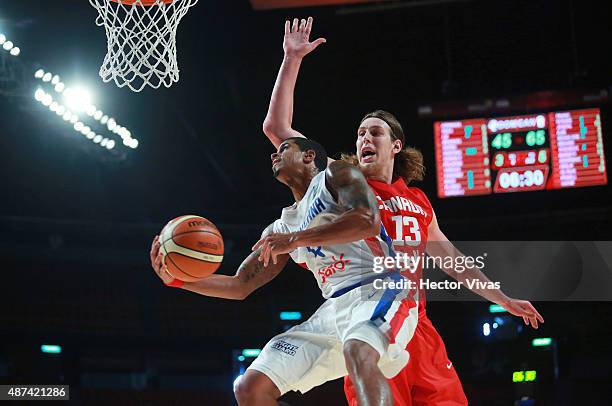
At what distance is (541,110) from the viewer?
8672 millimetres

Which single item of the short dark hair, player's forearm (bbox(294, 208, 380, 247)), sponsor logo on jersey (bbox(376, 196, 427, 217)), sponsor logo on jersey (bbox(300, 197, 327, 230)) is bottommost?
player's forearm (bbox(294, 208, 380, 247))

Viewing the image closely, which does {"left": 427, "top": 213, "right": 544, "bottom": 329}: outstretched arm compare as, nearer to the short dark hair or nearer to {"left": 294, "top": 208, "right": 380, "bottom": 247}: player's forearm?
the short dark hair

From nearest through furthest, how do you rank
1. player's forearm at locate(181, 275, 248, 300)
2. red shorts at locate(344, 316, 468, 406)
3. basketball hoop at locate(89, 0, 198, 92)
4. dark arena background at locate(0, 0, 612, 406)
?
red shorts at locate(344, 316, 468, 406) → player's forearm at locate(181, 275, 248, 300) → basketball hoop at locate(89, 0, 198, 92) → dark arena background at locate(0, 0, 612, 406)

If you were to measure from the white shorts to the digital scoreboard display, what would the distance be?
5.05 m

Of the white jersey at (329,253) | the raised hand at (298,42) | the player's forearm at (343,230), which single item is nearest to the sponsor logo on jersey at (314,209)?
the white jersey at (329,253)

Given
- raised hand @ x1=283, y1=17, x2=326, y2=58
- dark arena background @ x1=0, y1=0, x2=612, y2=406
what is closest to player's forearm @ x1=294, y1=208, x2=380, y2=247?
raised hand @ x1=283, y1=17, x2=326, y2=58

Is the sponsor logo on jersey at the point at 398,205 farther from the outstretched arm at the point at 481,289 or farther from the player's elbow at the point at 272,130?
the player's elbow at the point at 272,130

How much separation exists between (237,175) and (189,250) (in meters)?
9.59

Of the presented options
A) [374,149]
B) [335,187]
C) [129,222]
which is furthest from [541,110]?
[129,222]

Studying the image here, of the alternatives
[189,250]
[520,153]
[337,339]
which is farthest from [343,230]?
[520,153]

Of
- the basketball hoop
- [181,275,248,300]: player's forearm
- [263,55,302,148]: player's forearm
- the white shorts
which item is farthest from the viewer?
the basketball hoop

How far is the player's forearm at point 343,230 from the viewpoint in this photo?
10.3 ft

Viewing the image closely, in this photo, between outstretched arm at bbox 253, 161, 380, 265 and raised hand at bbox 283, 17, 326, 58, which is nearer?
outstretched arm at bbox 253, 161, 380, 265

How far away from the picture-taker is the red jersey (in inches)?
152
